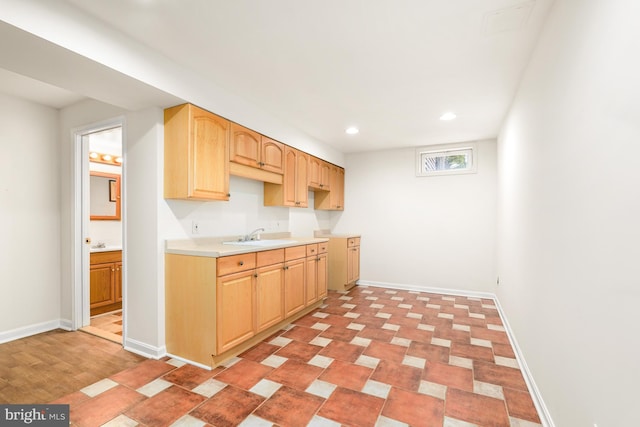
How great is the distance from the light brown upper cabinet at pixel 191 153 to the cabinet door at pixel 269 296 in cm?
91

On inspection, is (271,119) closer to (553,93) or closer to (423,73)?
(423,73)

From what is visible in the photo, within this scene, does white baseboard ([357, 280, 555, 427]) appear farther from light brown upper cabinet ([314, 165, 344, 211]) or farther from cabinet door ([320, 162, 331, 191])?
cabinet door ([320, 162, 331, 191])

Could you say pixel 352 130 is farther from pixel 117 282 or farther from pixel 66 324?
pixel 66 324

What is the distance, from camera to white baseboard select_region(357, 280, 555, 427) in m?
1.84

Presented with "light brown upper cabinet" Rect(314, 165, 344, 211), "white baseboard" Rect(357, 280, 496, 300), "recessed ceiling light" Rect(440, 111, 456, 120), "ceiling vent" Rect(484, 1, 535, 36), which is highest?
"ceiling vent" Rect(484, 1, 535, 36)

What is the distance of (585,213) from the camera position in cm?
129

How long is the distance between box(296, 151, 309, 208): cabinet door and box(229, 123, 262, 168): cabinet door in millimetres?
909

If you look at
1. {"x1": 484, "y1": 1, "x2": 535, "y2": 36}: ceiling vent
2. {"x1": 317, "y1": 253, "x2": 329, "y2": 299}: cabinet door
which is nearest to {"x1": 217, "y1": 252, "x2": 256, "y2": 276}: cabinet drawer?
{"x1": 317, "y1": 253, "x2": 329, "y2": 299}: cabinet door

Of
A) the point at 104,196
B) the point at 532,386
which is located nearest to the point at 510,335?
the point at 532,386

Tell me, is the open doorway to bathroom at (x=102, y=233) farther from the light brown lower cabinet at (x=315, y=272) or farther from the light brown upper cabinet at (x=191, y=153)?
the light brown lower cabinet at (x=315, y=272)

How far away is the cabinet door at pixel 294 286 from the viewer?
131 inches

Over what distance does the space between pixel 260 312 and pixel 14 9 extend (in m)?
2.64

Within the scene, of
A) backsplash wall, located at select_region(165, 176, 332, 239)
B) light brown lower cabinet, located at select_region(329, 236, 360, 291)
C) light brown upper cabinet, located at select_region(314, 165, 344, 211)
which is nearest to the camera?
backsplash wall, located at select_region(165, 176, 332, 239)

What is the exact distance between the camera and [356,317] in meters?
3.73
